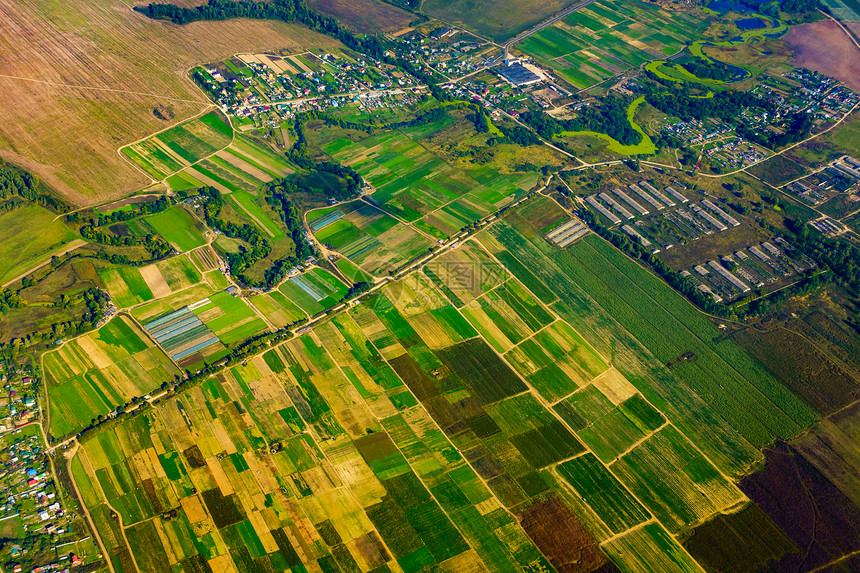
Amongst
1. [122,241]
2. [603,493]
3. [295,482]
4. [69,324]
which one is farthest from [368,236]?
[603,493]

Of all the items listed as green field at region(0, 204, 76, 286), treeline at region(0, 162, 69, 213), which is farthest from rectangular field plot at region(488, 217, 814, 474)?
treeline at region(0, 162, 69, 213)

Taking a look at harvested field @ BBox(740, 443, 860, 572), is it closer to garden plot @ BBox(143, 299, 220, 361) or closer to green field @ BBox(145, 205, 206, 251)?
garden plot @ BBox(143, 299, 220, 361)

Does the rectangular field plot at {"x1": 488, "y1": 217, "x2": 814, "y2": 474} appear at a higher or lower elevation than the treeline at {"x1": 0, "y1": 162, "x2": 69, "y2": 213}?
lower

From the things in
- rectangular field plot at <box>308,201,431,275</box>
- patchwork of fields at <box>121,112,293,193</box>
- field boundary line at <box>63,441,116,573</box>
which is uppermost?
patchwork of fields at <box>121,112,293,193</box>

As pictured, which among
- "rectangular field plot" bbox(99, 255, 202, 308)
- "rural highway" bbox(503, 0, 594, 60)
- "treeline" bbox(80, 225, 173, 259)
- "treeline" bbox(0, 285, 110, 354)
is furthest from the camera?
"rural highway" bbox(503, 0, 594, 60)

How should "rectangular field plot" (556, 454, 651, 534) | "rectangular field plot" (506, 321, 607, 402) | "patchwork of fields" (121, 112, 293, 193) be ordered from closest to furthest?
"rectangular field plot" (556, 454, 651, 534), "rectangular field plot" (506, 321, 607, 402), "patchwork of fields" (121, 112, 293, 193)

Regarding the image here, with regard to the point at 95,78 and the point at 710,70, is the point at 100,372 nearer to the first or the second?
the point at 95,78

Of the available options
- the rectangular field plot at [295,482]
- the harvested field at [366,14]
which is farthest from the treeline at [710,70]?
the rectangular field plot at [295,482]

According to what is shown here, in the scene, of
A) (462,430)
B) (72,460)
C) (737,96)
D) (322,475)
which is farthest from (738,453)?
(737,96)

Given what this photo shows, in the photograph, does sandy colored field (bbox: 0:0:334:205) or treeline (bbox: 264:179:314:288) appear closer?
treeline (bbox: 264:179:314:288)
